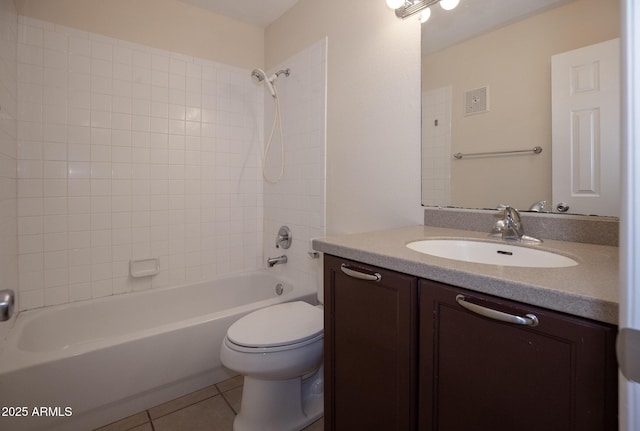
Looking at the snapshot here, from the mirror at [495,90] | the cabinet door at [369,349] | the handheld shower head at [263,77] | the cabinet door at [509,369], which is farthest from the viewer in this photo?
the handheld shower head at [263,77]

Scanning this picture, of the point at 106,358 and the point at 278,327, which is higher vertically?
the point at 278,327

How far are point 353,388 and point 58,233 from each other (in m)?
1.85

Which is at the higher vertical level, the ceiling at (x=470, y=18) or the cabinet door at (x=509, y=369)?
the ceiling at (x=470, y=18)

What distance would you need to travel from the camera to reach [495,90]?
1.21 meters

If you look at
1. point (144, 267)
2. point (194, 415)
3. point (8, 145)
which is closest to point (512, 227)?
point (194, 415)

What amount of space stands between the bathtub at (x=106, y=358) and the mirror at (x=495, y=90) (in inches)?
45.6

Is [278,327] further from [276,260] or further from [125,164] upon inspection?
[125,164]

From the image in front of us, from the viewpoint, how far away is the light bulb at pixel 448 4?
133 cm

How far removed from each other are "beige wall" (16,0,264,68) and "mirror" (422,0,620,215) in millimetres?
1560

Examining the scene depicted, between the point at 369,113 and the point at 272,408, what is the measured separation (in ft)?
4.89

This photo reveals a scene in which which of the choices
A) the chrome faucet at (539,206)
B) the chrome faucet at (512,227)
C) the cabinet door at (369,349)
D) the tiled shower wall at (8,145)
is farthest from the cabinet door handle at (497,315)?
the tiled shower wall at (8,145)

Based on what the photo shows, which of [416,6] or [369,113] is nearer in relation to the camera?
[416,6]

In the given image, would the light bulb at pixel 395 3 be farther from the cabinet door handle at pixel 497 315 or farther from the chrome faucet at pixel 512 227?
the cabinet door handle at pixel 497 315

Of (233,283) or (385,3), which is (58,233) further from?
(385,3)
